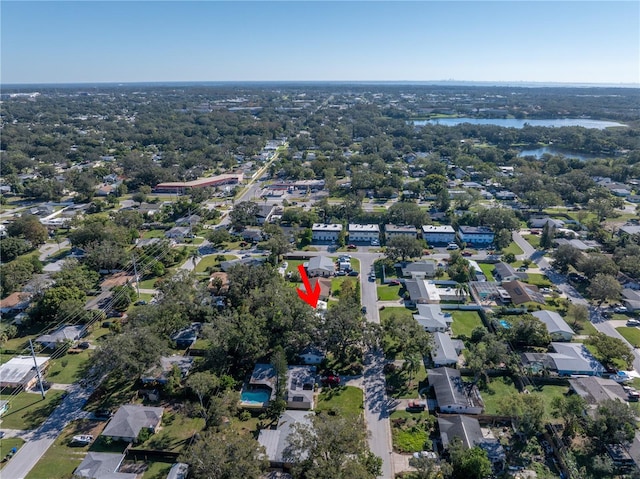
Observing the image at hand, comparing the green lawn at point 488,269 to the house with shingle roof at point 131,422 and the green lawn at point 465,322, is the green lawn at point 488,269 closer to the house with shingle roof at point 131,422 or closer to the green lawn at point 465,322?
the green lawn at point 465,322

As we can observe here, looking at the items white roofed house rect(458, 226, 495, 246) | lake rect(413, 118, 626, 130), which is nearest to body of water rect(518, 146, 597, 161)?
lake rect(413, 118, 626, 130)

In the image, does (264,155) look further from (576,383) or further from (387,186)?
(576,383)

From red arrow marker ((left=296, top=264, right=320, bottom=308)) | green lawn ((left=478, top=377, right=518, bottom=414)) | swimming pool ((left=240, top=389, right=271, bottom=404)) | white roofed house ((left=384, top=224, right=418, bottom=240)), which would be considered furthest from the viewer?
white roofed house ((left=384, top=224, right=418, bottom=240))

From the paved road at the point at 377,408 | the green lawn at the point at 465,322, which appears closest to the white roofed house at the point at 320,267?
the paved road at the point at 377,408

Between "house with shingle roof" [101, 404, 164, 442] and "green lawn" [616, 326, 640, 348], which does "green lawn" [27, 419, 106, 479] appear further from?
"green lawn" [616, 326, 640, 348]

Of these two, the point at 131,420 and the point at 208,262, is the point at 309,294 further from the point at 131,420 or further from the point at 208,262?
the point at 131,420

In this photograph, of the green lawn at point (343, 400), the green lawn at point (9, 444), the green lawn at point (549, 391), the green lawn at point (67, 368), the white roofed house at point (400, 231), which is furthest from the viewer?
the white roofed house at point (400, 231)
